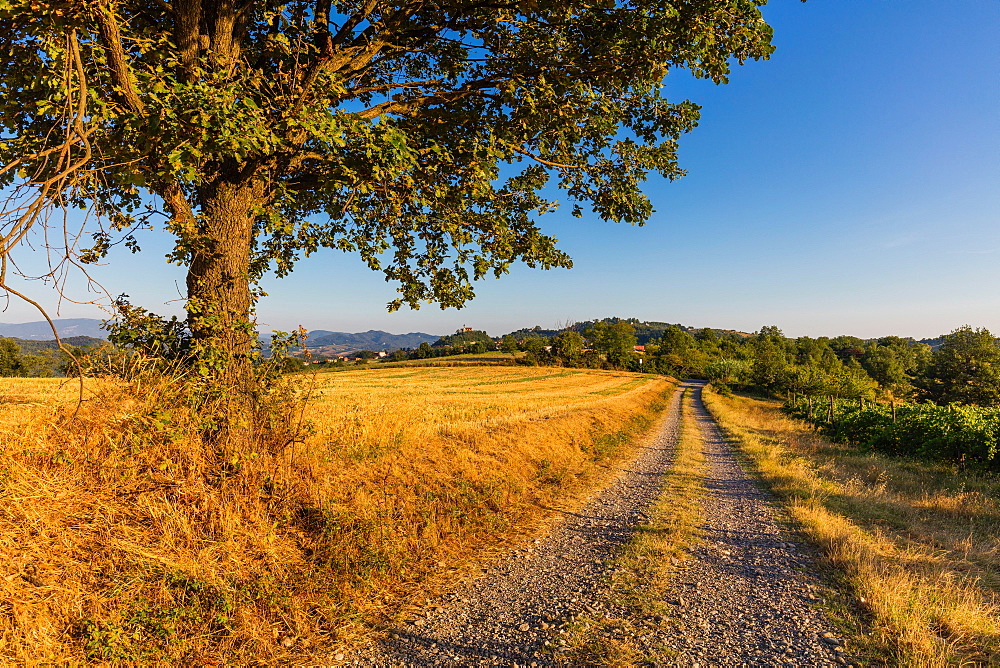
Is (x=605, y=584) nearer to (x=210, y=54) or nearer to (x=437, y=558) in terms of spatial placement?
(x=437, y=558)

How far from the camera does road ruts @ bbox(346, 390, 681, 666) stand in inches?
145

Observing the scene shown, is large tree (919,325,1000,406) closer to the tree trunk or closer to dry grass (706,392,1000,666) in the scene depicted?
dry grass (706,392,1000,666)

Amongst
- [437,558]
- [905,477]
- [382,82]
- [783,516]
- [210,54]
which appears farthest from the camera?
[905,477]

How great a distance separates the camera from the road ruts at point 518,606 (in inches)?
145

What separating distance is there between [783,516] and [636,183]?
22.3 ft

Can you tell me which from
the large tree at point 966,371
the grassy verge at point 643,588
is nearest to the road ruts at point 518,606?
the grassy verge at point 643,588

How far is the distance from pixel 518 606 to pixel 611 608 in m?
1.01

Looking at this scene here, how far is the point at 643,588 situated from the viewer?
4848 mm

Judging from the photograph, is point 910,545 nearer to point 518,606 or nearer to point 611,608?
point 611,608

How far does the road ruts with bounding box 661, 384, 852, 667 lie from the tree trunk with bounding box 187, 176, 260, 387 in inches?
231

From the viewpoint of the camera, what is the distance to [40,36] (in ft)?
12.0

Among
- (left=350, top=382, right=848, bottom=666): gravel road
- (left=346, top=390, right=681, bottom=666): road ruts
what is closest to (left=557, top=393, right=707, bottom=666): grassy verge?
(left=350, top=382, right=848, bottom=666): gravel road

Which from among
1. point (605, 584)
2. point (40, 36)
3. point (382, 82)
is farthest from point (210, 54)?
point (605, 584)

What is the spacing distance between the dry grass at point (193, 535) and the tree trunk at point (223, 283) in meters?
0.56
